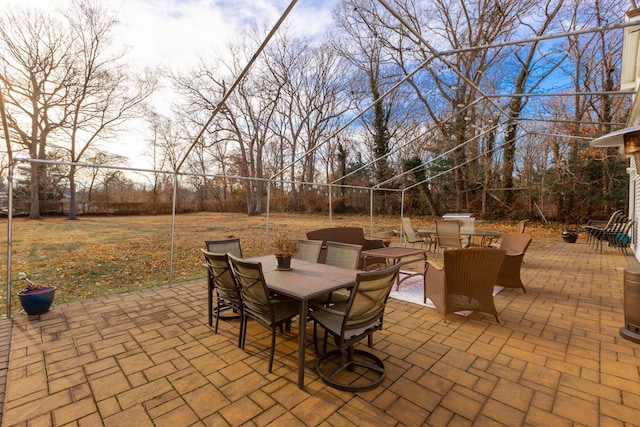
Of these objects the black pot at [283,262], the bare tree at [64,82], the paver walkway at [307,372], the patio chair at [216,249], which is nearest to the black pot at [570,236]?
the paver walkway at [307,372]

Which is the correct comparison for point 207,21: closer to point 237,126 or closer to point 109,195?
point 237,126

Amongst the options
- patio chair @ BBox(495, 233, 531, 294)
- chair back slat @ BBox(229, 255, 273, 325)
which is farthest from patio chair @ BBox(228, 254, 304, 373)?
patio chair @ BBox(495, 233, 531, 294)

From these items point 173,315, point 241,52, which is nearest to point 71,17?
point 241,52

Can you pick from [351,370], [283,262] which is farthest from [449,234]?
[351,370]

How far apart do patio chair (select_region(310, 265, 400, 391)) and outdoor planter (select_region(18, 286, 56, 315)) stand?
3.27m

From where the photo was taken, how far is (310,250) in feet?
12.2

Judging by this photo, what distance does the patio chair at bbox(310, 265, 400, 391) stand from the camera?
79.0 inches

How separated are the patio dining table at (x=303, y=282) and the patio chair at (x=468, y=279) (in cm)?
Answer: 112

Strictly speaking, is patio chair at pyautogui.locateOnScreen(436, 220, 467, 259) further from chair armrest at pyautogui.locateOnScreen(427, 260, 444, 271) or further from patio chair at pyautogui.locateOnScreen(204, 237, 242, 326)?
patio chair at pyautogui.locateOnScreen(204, 237, 242, 326)

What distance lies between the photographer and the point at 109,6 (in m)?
14.0

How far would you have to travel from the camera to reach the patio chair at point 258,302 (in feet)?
7.41

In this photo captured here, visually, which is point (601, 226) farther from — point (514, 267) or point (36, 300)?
point (36, 300)

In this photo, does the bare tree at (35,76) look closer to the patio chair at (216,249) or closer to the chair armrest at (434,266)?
the patio chair at (216,249)

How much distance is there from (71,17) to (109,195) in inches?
383
